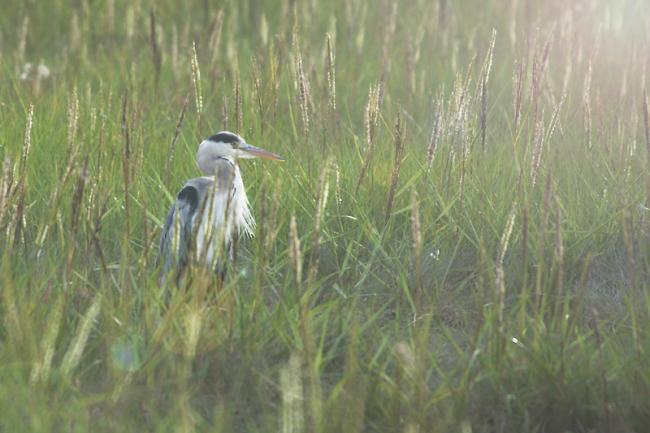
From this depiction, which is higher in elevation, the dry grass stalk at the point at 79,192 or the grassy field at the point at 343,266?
the dry grass stalk at the point at 79,192

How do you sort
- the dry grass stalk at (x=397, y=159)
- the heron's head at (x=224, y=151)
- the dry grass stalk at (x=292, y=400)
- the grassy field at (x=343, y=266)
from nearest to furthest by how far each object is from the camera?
the dry grass stalk at (x=292, y=400) < the grassy field at (x=343, y=266) < the dry grass stalk at (x=397, y=159) < the heron's head at (x=224, y=151)

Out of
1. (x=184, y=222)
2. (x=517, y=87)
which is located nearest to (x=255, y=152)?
(x=184, y=222)

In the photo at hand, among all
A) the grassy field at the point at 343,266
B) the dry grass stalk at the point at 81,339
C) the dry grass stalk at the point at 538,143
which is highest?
the dry grass stalk at the point at 538,143

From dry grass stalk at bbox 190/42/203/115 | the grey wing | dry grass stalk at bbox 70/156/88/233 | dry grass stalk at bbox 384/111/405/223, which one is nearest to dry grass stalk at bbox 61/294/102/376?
dry grass stalk at bbox 70/156/88/233

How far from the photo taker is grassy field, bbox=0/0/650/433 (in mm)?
2549

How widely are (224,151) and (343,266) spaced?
2.60ft

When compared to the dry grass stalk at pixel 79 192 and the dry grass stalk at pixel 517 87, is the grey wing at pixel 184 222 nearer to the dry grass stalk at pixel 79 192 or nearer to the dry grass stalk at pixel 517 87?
the dry grass stalk at pixel 79 192

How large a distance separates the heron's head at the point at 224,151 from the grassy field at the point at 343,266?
68mm

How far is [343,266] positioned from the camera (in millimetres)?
3164

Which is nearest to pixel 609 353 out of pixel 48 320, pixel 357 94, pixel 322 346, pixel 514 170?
pixel 322 346

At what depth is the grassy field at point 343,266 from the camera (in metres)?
2.55

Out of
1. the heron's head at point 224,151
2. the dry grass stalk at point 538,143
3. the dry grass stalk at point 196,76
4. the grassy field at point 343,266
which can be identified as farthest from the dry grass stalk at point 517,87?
the dry grass stalk at point 196,76

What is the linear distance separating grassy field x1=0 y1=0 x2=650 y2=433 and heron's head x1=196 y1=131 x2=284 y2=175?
68 millimetres

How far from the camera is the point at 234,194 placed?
3.44 m
